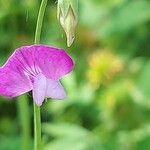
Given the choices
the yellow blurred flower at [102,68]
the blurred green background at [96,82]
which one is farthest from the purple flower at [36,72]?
the yellow blurred flower at [102,68]

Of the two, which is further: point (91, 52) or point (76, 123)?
A: point (91, 52)

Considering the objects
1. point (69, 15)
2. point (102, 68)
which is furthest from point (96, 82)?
point (69, 15)

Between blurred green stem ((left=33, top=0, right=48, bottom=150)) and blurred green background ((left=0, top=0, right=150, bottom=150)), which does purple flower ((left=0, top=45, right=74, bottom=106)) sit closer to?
blurred green stem ((left=33, top=0, right=48, bottom=150))

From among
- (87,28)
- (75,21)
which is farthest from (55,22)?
(75,21)

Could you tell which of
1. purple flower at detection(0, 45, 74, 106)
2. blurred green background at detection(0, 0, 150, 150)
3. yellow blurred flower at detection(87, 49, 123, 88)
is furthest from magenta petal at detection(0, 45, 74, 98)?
yellow blurred flower at detection(87, 49, 123, 88)

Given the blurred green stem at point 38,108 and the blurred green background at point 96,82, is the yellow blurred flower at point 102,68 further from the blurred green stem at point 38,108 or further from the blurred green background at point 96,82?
the blurred green stem at point 38,108

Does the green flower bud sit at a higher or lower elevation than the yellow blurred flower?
higher

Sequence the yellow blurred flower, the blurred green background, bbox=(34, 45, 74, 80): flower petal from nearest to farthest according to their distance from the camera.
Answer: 1. bbox=(34, 45, 74, 80): flower petal
2. the blurred green background
3. the yellow blurred flower

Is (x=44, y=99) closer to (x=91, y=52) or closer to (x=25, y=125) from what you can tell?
(x=25, y=125)
